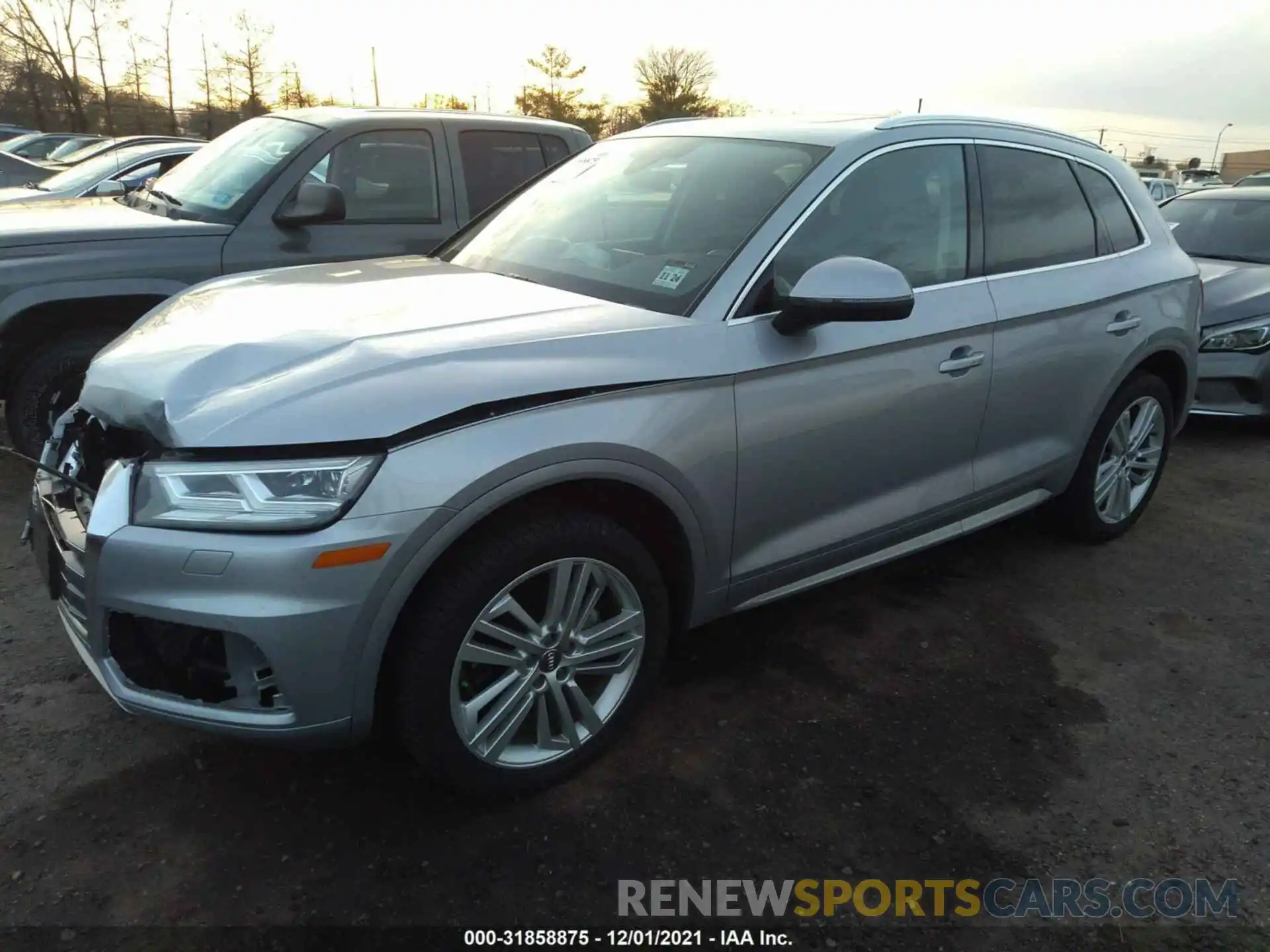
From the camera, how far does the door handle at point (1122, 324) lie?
3727 millimetres

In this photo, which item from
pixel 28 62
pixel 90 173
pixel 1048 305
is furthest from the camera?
pixel 28 62

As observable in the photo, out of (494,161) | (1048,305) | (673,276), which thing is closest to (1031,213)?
(1048,305)

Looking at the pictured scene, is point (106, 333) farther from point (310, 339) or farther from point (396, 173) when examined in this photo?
point (310, 339)

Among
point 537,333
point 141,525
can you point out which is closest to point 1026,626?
point 537,333

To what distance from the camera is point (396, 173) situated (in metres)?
5.04

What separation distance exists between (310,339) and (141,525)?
59 cm

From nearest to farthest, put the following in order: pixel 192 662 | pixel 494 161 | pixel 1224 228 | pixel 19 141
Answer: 1. pixel 192 662
2. pixel 494 161
3. pixel 1224 228
4. pixel 19 141

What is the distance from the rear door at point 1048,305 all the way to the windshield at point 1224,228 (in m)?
3.51

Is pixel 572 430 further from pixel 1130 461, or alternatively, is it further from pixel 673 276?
pixel 1130 461

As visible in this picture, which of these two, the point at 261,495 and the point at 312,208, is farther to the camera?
the point at 312,208

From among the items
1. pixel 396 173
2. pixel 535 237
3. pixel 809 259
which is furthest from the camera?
pixel 396 173

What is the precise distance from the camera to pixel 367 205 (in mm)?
4938

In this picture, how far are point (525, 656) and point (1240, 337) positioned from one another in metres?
5.64

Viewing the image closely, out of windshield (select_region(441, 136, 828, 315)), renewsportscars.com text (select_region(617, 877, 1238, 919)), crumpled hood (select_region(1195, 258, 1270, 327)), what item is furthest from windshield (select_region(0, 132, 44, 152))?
renewsportscars.com text (select_region(617, 877, 1238, 919))
